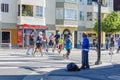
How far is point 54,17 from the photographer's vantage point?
188 feet

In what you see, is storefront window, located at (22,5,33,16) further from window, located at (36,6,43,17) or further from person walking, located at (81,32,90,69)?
person walking, located at (81,32,90,69)

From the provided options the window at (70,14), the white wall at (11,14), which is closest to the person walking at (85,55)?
the white wall at (11,14)

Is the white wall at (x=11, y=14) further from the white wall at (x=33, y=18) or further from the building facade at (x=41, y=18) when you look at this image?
the white wall at (x=33, y=18)

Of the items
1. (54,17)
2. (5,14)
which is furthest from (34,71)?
(54,17)

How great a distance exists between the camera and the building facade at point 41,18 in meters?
51.3

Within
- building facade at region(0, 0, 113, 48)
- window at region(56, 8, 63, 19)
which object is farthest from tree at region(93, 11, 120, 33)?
window at region(56, 8, 63, 19)

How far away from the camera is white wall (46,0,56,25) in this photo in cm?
5619

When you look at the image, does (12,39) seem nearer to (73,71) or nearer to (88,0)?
(88,0)

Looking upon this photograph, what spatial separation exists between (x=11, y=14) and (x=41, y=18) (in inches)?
176

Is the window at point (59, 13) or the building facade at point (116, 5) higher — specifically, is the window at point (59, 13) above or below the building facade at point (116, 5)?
above

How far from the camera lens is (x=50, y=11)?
56.6m

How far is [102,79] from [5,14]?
38203mm

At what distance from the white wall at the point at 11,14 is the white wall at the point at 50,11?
5.87m

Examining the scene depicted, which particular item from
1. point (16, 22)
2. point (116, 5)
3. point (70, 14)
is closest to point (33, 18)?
point (16, 22)
